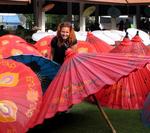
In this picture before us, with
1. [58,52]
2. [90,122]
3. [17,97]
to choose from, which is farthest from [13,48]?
[17,97]

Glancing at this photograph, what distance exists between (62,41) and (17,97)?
1.45 m

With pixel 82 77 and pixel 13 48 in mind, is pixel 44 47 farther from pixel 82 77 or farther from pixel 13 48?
pixel 82 77

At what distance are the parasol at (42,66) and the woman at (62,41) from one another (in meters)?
0.36

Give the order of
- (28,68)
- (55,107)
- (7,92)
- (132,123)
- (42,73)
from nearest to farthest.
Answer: (55,107)
(7,92)
(28,68)
(42,73)
(132,123)

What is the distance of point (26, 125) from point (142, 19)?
26.7 meters

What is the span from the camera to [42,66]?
6.01 m

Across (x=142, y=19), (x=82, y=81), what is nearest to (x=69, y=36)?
(x=82, y=81)

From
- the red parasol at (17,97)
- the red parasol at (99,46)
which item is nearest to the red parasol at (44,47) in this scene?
the red parasol at (99,46)

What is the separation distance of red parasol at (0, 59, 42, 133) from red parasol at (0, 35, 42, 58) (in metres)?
1.03

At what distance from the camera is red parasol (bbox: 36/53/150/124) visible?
4.66m

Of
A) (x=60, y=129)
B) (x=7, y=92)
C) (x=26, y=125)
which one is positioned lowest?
(x=60, y=129)

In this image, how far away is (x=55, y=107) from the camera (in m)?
4.69

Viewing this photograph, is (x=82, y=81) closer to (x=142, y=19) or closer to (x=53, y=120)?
(x=53, y=120)

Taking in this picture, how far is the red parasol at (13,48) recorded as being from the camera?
6609mm
